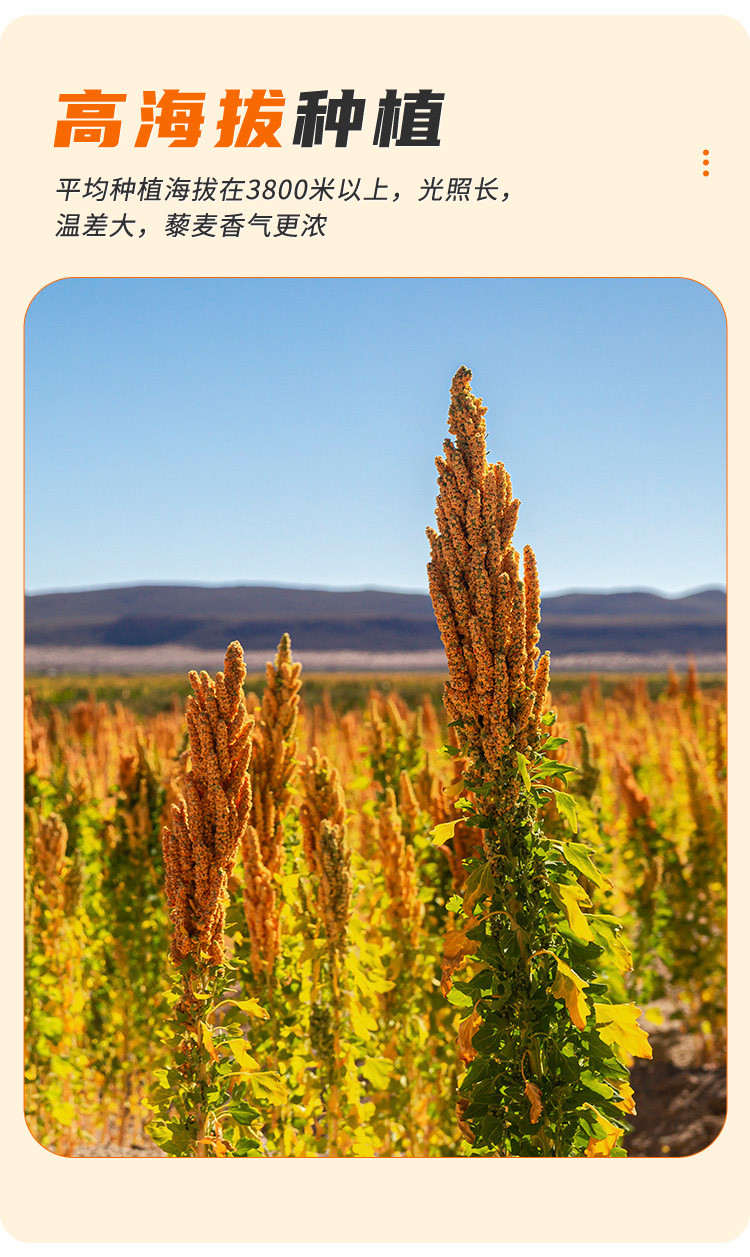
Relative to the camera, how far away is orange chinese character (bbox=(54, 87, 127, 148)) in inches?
110

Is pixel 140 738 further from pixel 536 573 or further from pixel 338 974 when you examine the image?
pixel 536 573

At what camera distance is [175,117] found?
2748 mm

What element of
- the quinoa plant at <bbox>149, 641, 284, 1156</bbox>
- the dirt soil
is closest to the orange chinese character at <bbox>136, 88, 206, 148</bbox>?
the quinoa plant at <bbox>149, 641, 284, 1156</bbox>

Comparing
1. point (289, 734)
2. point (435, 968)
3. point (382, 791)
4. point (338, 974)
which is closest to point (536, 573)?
point (289, 734)

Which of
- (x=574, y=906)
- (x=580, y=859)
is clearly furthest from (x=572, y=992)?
(x=580, y=859)

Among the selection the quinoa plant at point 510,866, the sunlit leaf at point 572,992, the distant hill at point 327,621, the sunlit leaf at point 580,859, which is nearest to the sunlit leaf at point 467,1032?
the quinoa plant at point 510,866

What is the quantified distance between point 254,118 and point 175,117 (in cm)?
25

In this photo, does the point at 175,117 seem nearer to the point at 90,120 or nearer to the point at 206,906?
the point at 90,120

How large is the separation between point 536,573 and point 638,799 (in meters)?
3.46

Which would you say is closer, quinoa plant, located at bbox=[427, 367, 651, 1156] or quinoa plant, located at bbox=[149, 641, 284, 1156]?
quinoa plant, located at bbox=[427, 367, 651, 1156]

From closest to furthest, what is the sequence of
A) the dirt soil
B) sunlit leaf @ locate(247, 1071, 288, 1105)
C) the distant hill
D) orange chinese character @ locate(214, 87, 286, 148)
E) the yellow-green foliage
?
sunlit leaf @ locate(247, 1071, 288, 1105)
orange chinese character @ locate(214, 87, 286, 148)
the yellow-green foliage
the dirt soil
the distant hill

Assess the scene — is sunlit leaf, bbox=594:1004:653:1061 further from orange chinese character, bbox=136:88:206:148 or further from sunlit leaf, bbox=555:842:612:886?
orange chinese character, bbox=136:88:206:148

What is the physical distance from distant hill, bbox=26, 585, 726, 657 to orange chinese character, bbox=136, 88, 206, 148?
740 inches

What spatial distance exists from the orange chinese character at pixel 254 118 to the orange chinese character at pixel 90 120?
0.34 m
